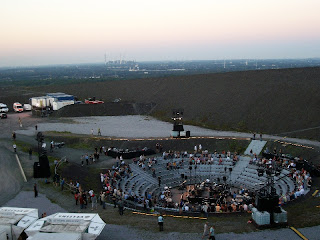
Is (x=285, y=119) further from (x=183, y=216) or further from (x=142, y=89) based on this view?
(x=142, y=89)

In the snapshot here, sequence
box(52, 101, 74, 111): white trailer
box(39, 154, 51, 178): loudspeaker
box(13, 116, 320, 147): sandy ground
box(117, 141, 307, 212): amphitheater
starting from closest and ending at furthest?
box(39, 154, 51, 178): loudspeaker < box(117, 141, 307, 212): amphitheater < box(13, 116, 320, 147): sandy ground < box(52, 101, 74, 111): white trailer

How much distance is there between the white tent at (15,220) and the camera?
1528 cm

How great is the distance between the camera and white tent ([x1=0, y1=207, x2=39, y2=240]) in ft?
50.1

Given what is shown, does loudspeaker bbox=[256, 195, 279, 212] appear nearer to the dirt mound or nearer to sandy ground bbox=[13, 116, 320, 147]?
sandy ground bbox=[13, 116, 320, 147]

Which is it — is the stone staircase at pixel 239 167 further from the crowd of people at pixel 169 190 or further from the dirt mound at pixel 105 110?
the dirt mound at pixel 105 110

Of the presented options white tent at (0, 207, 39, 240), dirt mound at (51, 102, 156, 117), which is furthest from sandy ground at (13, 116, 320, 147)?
white tent at (0, 207, 39, 240)

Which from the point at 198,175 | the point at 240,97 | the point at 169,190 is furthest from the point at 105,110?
the point at 169,190

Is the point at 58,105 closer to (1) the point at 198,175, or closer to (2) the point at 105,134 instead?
(2) the point at 105,134

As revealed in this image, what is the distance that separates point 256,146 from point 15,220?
28.0 metres

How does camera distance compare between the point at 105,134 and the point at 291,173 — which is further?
the point at 105,134

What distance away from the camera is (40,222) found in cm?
1539

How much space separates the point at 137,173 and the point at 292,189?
43.6 feet

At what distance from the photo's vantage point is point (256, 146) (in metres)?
37.6

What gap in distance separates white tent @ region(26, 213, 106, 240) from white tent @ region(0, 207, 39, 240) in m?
0.69
